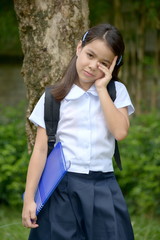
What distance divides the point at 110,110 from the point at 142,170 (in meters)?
2.57

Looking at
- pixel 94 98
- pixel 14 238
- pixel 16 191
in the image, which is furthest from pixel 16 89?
pixel 94 98

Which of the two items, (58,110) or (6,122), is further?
(6,122)

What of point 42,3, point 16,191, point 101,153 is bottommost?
point 16,191

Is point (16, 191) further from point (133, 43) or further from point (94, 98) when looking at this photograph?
point (133, 43)

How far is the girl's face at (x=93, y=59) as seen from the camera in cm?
237

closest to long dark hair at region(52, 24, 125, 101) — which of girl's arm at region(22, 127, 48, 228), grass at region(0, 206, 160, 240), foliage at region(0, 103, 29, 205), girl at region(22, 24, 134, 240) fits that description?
girl at region(22, 24, 134, 240)

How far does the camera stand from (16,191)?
4836 mm

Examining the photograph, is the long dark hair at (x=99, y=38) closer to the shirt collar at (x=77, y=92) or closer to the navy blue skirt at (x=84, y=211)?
the shirt collar at (x=77, y=92)

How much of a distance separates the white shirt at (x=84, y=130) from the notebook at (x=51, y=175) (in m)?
0.06

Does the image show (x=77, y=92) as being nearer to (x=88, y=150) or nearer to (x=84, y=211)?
(x=88, y=150)

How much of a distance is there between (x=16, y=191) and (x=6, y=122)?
1.25 m

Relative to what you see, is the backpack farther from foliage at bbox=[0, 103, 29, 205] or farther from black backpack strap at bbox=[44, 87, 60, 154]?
foliage at bbox=[0, 103, 29, 205]

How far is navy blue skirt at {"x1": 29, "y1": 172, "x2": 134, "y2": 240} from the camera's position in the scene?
238 centimetres

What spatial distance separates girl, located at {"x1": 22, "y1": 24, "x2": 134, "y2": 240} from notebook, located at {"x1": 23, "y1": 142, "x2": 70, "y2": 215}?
3 centimetres
